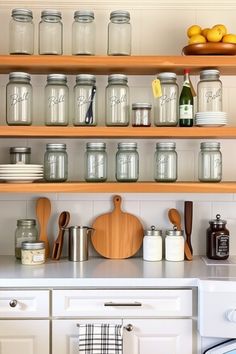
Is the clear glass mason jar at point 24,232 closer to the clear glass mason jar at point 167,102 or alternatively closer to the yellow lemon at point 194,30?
the clear glass mason jar at point 167,102

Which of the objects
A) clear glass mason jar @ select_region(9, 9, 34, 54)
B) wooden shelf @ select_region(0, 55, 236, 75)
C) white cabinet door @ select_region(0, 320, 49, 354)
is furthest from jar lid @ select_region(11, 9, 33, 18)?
white cabinet door @ select_region(0, 320, 49, 354)

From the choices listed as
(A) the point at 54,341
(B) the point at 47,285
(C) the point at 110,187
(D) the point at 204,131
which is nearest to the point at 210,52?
(D) the point at 204,131

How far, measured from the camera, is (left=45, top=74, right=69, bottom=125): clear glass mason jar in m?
2.95

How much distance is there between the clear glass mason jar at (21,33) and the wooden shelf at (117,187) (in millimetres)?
669

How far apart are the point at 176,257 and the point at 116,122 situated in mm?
744

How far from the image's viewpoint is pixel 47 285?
102 inches

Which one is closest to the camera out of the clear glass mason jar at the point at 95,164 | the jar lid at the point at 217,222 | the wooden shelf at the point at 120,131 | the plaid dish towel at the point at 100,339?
the plaid dish towel at the point at 100,339

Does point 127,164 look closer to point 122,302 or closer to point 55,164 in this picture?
point 55,164

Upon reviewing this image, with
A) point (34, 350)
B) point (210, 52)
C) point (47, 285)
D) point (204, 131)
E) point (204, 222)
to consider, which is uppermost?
point (210, 52)

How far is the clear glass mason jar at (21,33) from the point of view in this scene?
2.95m

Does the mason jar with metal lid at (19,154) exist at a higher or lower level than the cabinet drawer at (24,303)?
higher

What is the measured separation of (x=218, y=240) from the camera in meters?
3.05

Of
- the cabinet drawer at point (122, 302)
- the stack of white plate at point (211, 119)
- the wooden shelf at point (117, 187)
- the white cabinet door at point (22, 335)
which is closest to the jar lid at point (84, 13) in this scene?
the stack of white plate at point (211, 119)

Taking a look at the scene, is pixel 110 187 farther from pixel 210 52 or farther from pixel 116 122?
pixel 210 52
